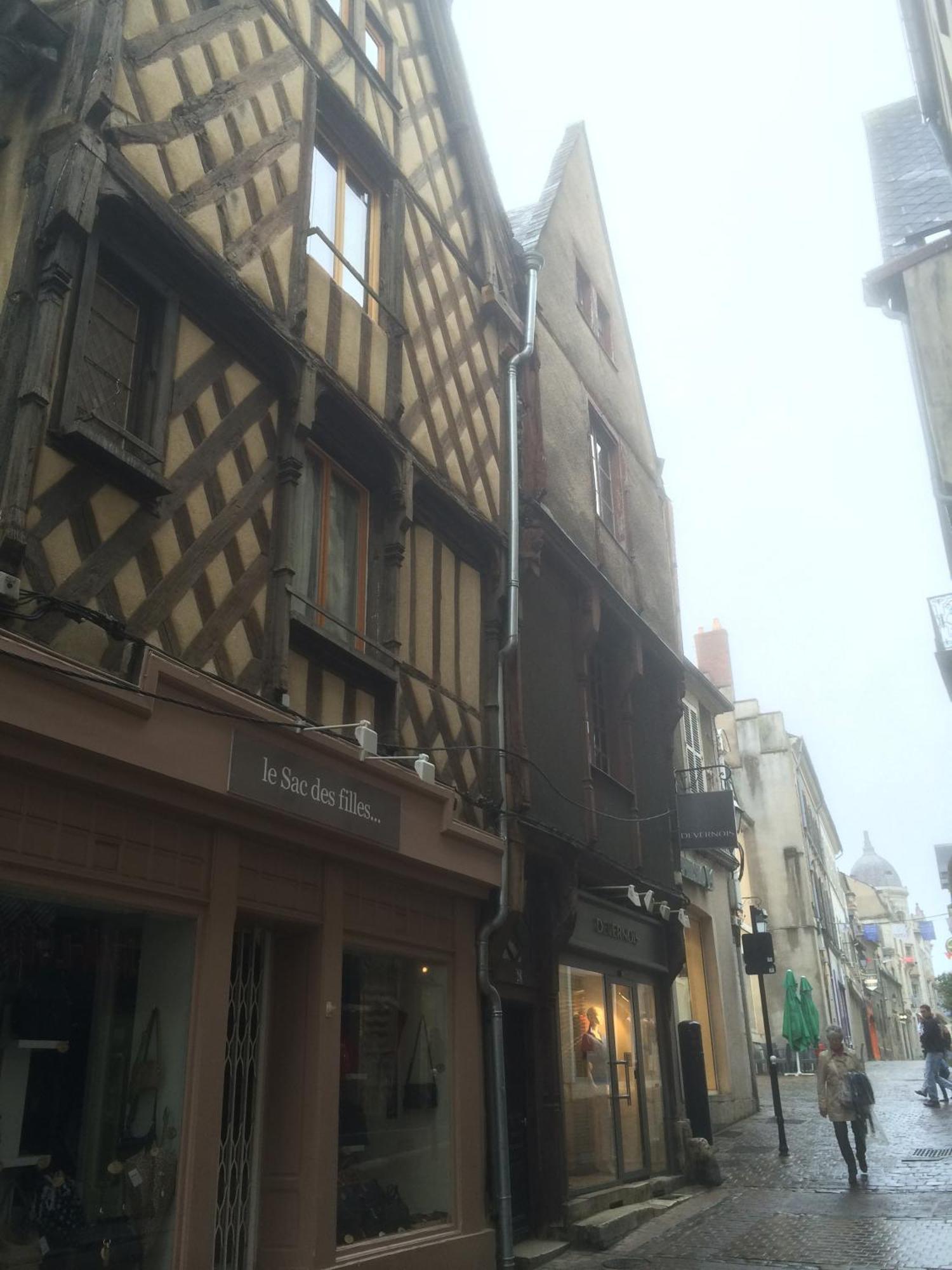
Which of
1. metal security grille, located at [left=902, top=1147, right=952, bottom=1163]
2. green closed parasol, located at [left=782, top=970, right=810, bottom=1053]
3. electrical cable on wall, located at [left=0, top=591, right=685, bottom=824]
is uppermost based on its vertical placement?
electrical cable on wall, located at [left=0, top=591, right=685, bottom=824]

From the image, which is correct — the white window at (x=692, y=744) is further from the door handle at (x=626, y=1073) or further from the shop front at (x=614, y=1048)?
the door handle at (x=626, y=1073)

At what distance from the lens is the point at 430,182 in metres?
10.8

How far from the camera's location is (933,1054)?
1825cm

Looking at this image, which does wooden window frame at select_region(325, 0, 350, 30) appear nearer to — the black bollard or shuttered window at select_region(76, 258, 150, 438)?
shuttered window at select_region(76, 258, 150, 438)

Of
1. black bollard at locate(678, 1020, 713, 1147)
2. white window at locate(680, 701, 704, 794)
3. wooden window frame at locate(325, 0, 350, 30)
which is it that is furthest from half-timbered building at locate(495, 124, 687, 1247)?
wooden window frame at locate(325, 0, 350, 30)

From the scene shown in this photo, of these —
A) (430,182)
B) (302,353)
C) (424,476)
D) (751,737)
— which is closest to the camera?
(302,353)

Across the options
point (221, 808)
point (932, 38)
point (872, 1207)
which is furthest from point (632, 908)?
point (932, 38)

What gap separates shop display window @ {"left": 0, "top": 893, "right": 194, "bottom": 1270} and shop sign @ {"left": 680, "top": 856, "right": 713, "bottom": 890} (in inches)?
459

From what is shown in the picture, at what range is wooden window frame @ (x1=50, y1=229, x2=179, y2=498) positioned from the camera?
19.0 feet

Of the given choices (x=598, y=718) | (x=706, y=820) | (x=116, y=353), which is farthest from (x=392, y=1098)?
(x=706, y=820)

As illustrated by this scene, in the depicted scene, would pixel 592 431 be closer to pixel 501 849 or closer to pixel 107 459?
pixel 501 849

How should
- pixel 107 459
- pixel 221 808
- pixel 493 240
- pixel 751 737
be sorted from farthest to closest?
pixel 751 737
pixel 493 240
pixel 221 808
pixel 107 459

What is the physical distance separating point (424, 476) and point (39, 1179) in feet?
19.3

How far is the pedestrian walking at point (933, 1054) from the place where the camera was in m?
18.0
